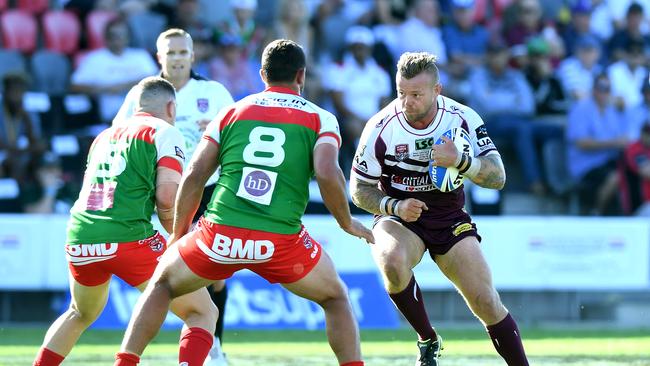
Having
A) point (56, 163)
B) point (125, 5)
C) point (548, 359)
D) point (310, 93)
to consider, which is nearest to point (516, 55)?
point (310, 93)

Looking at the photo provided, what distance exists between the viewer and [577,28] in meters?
19.4

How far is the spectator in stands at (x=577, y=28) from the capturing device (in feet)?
63.3

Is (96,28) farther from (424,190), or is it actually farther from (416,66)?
(416,66)

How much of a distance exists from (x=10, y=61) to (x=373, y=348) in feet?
23.8

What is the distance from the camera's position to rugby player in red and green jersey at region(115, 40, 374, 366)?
686 centimetres

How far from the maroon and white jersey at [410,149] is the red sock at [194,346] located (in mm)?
1782

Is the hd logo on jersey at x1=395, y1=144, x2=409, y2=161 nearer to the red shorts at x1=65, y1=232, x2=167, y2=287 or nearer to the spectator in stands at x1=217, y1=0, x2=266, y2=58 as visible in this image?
the red shorts at x1=65, y1=232, x2=167, y2=287

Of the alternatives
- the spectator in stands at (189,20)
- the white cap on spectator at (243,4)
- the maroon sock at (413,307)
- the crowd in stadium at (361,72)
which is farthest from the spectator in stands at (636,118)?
the maroon sock at (413,307)

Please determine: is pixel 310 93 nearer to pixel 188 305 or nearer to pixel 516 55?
pixel 516 55

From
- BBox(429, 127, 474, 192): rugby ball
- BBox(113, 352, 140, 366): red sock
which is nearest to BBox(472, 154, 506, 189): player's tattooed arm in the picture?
BBox(429, 127, 474, 192): rugby ball

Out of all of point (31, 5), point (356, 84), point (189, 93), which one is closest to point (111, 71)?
point (31, 5)

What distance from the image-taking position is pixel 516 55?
18312 mm

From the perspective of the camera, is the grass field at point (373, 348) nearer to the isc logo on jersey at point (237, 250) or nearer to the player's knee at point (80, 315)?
the player's knee at point (80, 315)

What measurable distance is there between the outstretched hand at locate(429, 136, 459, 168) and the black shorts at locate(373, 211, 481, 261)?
24.0 inches
